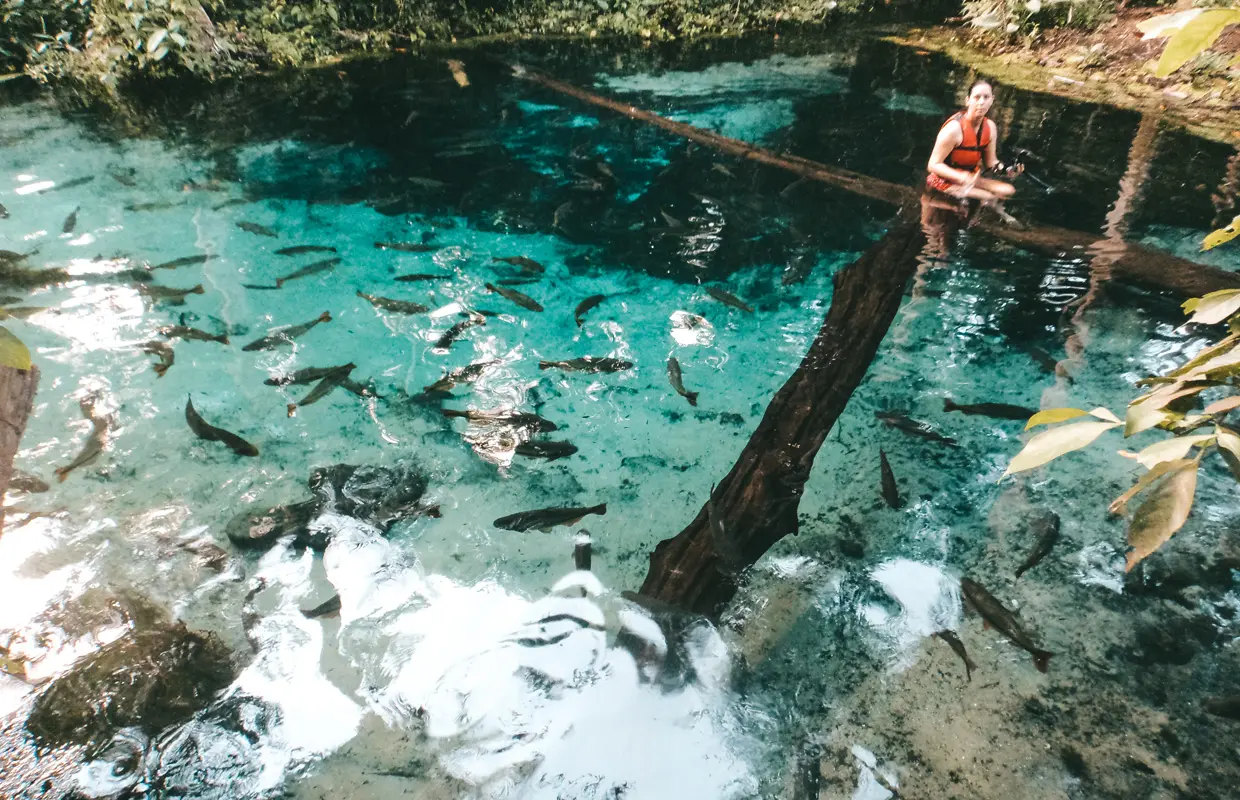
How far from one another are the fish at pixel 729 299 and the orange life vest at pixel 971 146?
297cm

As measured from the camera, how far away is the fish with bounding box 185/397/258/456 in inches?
174

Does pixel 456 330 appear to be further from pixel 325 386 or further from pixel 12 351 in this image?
pixel 12 351

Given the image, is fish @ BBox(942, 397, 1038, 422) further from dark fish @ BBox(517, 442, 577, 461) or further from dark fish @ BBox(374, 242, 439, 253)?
dark fish @ BBox(374, 242, 439, 253)

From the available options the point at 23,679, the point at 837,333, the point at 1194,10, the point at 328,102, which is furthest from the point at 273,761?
the point at 328,102

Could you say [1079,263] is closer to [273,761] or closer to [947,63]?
[273,761]

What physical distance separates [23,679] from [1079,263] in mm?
8248

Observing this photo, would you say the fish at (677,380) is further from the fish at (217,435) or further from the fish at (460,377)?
the fish at (217,435)

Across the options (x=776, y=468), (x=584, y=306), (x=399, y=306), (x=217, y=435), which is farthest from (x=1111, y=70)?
(x=217, y=435)

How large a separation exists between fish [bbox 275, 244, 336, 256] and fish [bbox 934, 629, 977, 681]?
6.21 metres

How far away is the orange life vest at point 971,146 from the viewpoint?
669 cm

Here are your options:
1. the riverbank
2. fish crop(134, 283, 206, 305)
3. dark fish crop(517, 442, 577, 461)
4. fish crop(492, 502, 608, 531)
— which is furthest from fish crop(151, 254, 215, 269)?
the riverbank

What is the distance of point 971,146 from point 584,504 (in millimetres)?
5729

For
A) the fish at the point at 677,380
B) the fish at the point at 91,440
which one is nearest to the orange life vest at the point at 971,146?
the fish at the point at 677,380

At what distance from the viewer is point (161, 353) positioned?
5.20 m
